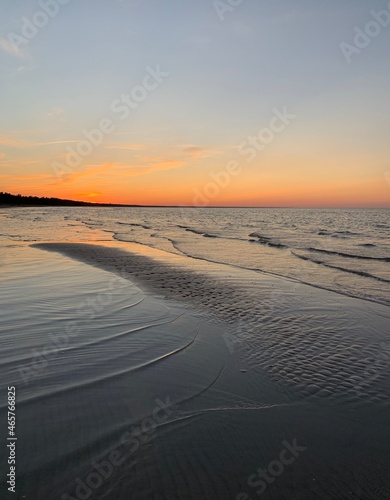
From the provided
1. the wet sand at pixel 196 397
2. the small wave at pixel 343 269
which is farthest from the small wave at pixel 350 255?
the wet sand at pixel 196 397

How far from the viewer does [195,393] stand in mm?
5094

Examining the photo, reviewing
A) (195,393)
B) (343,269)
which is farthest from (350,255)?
(195,393)

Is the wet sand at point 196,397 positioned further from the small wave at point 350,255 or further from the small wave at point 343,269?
the small wave at point 350,255

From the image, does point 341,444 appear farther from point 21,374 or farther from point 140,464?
point 21,374

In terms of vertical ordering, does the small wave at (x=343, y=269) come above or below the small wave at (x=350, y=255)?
above

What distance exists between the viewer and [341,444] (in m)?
4.07

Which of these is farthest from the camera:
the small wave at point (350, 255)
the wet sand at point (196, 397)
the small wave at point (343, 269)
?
the small wave at point (350, 255)

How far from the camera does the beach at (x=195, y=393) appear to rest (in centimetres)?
349

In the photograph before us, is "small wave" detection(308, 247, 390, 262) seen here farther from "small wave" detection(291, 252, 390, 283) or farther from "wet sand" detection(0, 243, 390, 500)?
"wet sand" detection(0, 243, 390, 500)

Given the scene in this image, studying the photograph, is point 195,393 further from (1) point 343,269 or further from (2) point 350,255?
(2) point 350,255

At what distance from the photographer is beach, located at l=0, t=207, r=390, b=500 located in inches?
137

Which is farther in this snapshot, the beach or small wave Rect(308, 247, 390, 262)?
small wave Rect(308, 247, 390, 262)

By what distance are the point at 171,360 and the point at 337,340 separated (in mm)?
3469

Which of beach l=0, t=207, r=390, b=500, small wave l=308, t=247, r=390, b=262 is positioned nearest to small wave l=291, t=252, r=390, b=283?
small wave l=308, t=247, r=390, b=262
